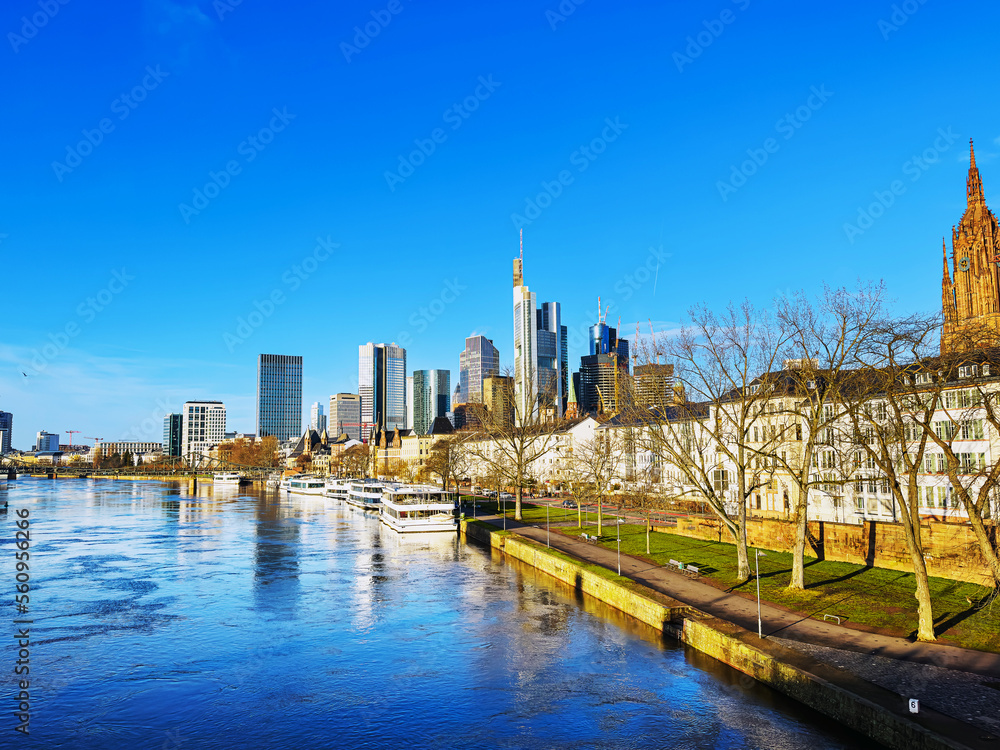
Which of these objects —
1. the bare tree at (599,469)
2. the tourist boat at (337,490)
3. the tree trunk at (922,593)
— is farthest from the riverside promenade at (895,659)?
the tourist boat at (337,490)

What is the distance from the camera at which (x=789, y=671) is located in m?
26.0

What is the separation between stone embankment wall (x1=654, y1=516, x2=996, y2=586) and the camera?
1459 inches

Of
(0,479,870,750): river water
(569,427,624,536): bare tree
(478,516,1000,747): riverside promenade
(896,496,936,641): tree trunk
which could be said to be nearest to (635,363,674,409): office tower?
(569,427,624,536): bare tree

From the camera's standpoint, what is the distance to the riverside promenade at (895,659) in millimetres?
21422

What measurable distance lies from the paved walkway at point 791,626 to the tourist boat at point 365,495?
80462 millimetres

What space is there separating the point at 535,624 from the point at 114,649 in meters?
20.9

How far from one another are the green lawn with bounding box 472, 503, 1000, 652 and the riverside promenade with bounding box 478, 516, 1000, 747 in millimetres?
1317

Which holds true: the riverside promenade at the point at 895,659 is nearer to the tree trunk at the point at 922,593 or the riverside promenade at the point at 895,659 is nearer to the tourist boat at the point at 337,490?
the tree trunk at the point at 922,593

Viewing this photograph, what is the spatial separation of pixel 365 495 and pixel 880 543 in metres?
101

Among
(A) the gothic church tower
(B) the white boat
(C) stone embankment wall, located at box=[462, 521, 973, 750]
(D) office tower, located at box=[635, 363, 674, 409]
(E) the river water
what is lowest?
(B) the white boat

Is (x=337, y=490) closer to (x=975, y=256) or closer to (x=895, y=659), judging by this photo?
(x=975, y=256)

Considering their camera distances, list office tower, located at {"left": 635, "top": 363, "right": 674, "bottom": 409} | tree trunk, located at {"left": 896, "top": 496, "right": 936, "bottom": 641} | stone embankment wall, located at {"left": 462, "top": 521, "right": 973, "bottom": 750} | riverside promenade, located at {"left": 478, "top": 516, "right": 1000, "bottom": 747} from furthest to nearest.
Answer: office tower, located at {"left": 635, "top": 363, "right": 674, "bottom": 409}, tree trunk, located at {"left": 896, "top": 496, "right": 936, "bottom": 641}, riverside promenade, located at {"left": 478, "top": 516, "right": 1000, "bottom": 747}, stone embankment wall, located at {"left": 462, "top": 521, "right": 973, "bottom": 750}

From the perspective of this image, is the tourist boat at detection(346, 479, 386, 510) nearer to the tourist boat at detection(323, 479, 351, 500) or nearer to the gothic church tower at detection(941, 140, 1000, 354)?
the tourist boat at detection(323, 479, 351, 500)

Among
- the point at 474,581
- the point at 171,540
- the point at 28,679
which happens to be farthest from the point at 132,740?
the point at 171,540
